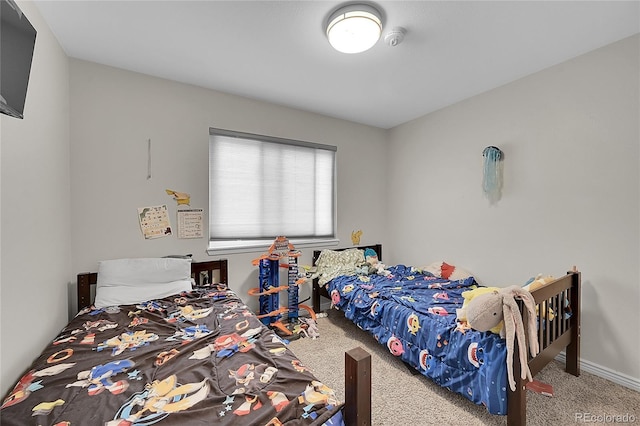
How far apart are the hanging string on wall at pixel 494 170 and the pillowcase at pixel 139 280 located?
2.90m

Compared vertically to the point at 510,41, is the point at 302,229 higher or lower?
lower

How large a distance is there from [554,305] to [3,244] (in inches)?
122

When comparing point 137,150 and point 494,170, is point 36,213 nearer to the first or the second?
point 137,150

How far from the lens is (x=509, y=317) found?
→ 4.66ft

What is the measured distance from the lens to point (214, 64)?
2.20m

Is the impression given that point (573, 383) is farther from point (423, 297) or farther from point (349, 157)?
point (349, 157)

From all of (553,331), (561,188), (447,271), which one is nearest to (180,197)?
(447,271)

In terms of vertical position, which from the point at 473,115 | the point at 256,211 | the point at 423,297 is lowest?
the point at 423,297

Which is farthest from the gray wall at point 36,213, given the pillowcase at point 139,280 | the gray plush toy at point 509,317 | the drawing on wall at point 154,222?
the gray plush toy at point 509,317

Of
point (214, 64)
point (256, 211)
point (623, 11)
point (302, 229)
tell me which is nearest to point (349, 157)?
point (302, 229)

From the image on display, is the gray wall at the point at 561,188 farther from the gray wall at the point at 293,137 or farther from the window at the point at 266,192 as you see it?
the window at the point at 266,192

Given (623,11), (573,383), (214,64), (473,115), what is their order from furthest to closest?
1. (473,115)
2. (214,64)
3. (573,383)
4. (623,11)

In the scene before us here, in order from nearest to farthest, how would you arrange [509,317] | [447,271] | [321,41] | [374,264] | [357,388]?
[357,388] → [509,317] → [321,41] → [447,271] → [374,264]

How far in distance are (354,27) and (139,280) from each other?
7.85ft
